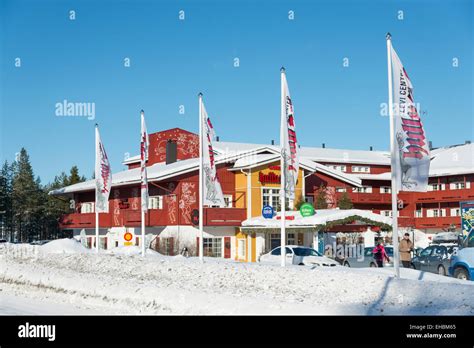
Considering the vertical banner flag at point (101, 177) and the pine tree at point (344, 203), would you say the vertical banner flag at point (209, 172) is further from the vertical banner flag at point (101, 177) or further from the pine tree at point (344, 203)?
Answer: the pine tree at point (344, 203)

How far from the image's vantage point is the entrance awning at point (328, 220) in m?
42.2

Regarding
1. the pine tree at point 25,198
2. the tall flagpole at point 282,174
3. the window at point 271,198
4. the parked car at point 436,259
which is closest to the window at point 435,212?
the window at point 271,198

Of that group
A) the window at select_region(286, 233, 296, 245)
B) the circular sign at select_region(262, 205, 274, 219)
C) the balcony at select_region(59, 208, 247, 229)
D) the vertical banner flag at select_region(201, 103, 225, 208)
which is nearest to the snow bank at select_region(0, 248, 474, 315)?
the vertical banner flag at select_region(201, 103, 225, 208)

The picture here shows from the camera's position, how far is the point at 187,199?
48281mm

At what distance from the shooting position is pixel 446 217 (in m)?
66.4

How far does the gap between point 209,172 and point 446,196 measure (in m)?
43.8

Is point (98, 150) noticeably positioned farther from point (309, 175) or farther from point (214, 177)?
point (309, 175)

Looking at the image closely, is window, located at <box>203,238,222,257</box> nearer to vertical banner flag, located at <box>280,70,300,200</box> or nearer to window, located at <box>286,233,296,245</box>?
window, located at <box>286,233,296,245</box>

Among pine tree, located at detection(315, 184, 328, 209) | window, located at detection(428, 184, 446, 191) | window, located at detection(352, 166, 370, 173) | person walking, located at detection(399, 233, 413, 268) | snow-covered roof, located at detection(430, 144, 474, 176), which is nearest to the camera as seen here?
person walking, located at detection(399, 233, 413, 268)

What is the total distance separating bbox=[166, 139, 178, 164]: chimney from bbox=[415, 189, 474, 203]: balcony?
1038 inches

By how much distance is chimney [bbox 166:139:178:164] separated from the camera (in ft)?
196

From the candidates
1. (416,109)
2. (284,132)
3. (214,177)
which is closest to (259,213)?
(214,177)

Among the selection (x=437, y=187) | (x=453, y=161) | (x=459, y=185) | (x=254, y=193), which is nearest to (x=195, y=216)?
(x=254, y=193)
